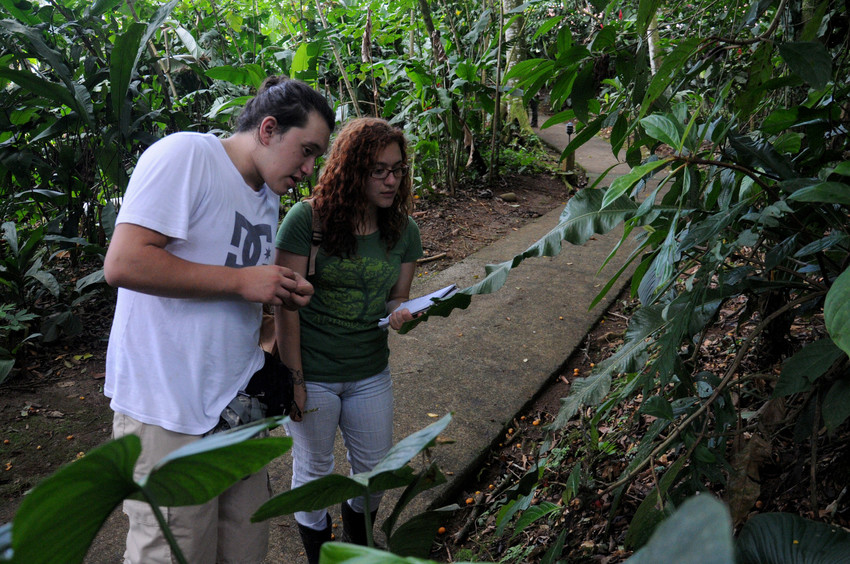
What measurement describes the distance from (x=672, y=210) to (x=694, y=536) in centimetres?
130

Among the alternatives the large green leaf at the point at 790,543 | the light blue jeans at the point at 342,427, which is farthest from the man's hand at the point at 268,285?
the large green leaf at the point at 790,543

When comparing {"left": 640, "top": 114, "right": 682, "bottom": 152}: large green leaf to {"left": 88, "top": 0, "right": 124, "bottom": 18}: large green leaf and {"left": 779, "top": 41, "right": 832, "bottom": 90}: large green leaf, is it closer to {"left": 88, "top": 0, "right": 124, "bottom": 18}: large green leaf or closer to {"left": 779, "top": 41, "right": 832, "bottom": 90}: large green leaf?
{"left": 779, "top": 41, "right": 832, "bottom": 90}: large green leaf

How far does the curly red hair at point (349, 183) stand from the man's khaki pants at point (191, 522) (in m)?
0.83

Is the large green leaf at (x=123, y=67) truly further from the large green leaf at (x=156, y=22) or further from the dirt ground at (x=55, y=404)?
the dirt ground at (x=55, y=404)

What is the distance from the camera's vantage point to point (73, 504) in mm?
542

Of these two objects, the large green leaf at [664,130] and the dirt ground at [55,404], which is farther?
the dirt ground at [55,404]

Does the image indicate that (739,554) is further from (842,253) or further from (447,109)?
(447,109)

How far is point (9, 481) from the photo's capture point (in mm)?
2965

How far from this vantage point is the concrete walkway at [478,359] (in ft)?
9.55

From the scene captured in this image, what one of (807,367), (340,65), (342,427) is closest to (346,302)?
(342,427)

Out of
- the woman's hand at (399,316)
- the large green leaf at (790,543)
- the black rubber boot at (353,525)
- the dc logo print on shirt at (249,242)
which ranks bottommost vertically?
the black rubber boot at (353,525)

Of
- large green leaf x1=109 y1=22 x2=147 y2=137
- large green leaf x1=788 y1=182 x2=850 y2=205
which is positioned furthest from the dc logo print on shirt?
large green leaf x1=109 y1=22 x2=147 y2=137

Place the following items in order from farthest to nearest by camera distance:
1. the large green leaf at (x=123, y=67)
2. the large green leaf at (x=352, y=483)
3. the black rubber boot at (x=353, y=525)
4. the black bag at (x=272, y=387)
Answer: the large green leaf at (x=123, y=67)
the black rubber boot at (x=353, y=525)
the black bag at (x=272, y=387)
the large green leaf at (x=352, y=483)

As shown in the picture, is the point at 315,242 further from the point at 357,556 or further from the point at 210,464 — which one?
the point at 357,556
